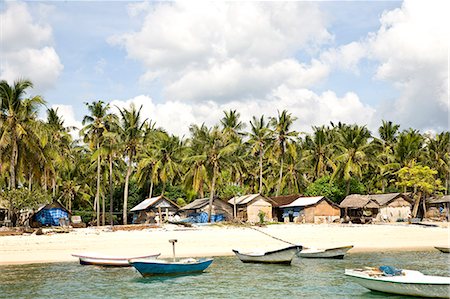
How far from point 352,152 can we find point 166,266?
137 feet

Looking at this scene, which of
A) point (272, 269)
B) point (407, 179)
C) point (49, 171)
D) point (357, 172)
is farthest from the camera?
point (357, 172)

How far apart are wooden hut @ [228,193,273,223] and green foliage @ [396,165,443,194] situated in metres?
14.2

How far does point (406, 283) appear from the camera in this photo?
16531 mm

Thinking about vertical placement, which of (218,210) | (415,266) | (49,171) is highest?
(49,171)

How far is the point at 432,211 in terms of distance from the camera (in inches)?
2469

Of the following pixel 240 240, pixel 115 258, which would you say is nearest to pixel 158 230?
pixel 240 240

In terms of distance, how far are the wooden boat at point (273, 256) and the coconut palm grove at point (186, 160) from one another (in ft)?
67.6

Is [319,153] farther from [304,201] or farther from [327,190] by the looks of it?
[304,201]

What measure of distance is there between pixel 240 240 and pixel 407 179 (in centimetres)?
2703

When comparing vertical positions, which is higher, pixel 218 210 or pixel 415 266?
pixel 218 210

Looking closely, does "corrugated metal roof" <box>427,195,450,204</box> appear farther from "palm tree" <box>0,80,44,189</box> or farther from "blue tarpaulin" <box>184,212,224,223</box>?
"palm tree" <box>0,80,44,189</box>

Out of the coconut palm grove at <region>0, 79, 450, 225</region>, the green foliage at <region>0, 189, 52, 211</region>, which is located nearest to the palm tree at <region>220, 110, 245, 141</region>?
the coconut palm grove at <region>0, 79, 450, 225</region>

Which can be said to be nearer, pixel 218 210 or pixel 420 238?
pixel 420 238

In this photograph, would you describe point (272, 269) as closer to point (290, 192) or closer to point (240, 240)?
point (240, 240)
